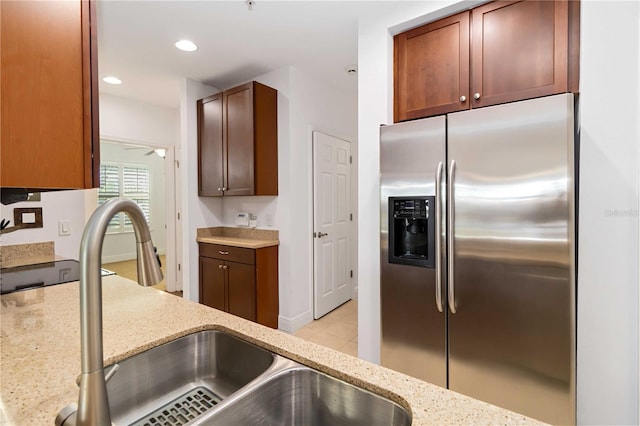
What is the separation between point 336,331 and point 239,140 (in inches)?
81.8

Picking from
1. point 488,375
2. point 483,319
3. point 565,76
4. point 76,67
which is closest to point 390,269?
point 483,319

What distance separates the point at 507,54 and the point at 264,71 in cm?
225

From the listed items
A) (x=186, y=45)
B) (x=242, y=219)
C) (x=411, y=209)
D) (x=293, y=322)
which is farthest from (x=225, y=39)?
(x=293, y=322)

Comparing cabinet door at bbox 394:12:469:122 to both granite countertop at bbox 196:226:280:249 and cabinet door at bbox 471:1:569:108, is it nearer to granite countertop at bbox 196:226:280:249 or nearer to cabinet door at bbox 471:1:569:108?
cabinet door at bbox 471:1:569:108

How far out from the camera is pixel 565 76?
1550 millimetres

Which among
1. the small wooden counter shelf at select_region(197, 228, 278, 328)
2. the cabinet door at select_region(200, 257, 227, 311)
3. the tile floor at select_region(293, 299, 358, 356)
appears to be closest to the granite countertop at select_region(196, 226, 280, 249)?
the small wooden counter shelf at select_region(197, 228, 278, 328)

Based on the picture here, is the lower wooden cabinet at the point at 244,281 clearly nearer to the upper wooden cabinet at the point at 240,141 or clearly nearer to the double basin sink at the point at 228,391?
the upper wooden cabinet at the point at 240,141

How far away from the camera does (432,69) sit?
1942 mm

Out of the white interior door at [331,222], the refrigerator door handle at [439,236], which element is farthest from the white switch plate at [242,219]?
the refrigerator door handle at [439,236]

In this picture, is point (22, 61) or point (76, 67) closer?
point (22, 61)

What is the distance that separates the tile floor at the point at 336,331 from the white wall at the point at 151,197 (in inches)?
177

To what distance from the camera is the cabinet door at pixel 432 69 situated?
185 cm

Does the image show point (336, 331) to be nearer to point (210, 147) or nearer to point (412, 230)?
point (412, 230)

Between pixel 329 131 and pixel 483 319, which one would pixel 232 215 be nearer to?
pixel 329 131
